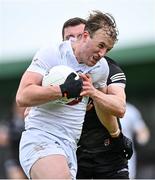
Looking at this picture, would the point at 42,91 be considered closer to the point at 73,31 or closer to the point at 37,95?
the point at 37,95

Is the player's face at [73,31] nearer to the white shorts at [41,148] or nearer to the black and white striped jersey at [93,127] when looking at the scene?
the black and white striped jersey at [93,127]

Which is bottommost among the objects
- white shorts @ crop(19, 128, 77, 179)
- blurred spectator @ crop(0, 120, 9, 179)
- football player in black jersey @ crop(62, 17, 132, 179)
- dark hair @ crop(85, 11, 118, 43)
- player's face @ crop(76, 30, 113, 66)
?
blurred spectator @ crop(0, 120, 9, 179)

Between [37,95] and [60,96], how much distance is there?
18 centimetres

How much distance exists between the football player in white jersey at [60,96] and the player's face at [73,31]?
731mm

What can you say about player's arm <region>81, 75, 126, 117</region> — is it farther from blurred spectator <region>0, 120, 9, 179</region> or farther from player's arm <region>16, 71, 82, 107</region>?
blurred spectator <region>0, 120, 9, 179</region>

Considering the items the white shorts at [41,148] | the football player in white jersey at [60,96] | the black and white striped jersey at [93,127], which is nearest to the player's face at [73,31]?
the black and white striped jersey at [93,127]

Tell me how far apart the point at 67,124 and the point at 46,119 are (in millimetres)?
184

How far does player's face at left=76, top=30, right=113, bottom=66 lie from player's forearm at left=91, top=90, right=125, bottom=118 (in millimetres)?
278

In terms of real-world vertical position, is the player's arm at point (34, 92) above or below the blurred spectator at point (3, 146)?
above

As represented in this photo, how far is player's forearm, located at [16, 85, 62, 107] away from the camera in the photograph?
730cm

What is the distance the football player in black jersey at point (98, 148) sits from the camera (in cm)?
847

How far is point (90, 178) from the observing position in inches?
344

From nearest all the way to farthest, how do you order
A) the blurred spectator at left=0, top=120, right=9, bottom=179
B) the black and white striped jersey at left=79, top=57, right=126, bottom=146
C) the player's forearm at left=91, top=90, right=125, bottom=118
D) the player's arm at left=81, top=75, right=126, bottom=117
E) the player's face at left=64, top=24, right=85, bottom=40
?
the player's arm at left=81, top=75, right=126, bottom=117 < the player's forearm at left=91, top=90, right=125, bottom=118 < the black and white striped jersey at left=79, top=57, right=126, bottom=146 < the player's face at left=64, top=24, right=85, bottom=40 < the blurred spectator at left=0, top=120, right=9, bottom=179

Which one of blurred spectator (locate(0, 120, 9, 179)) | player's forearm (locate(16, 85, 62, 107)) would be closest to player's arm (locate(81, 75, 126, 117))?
player's forearm (locate(16, 85, 62, 107))
